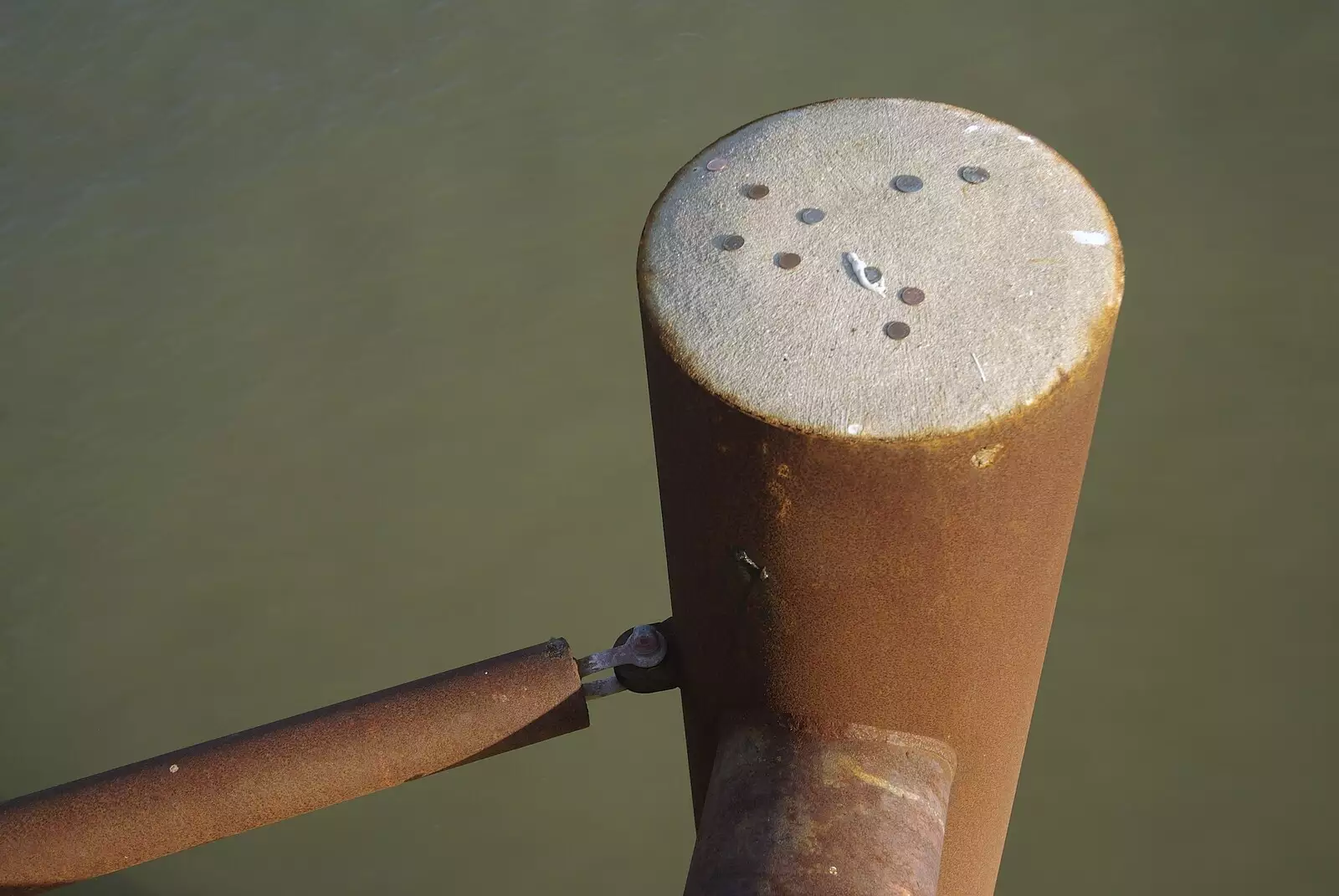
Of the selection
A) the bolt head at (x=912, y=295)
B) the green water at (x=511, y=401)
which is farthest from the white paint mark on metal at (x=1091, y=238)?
the green water at (x=511, y=401)

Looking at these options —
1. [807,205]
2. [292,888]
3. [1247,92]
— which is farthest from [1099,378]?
→ [1247,92]

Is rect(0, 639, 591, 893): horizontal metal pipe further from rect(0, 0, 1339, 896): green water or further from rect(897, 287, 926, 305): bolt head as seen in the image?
rect(0, 0, 1339, 896): green water

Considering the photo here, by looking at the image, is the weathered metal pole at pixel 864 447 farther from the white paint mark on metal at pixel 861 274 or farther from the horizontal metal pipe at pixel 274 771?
the horizontal metal pipe at pixel 274 771

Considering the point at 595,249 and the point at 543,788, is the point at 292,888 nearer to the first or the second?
the point at 543,788

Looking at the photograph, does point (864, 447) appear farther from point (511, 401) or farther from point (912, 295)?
point (511, 401)

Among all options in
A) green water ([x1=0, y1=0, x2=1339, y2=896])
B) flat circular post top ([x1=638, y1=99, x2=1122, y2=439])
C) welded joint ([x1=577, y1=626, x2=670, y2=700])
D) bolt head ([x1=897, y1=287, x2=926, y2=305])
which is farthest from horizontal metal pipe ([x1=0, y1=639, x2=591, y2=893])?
green water ([x1=0, y1=0, x2=1339, y2=896])

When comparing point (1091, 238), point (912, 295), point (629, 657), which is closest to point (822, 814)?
point (629, 657)

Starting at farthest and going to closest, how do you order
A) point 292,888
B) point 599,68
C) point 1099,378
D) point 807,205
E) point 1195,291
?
1. point 599,68
2. point 1195,291
3. point 292,888
4. point 807,205
5. point 1099,378
